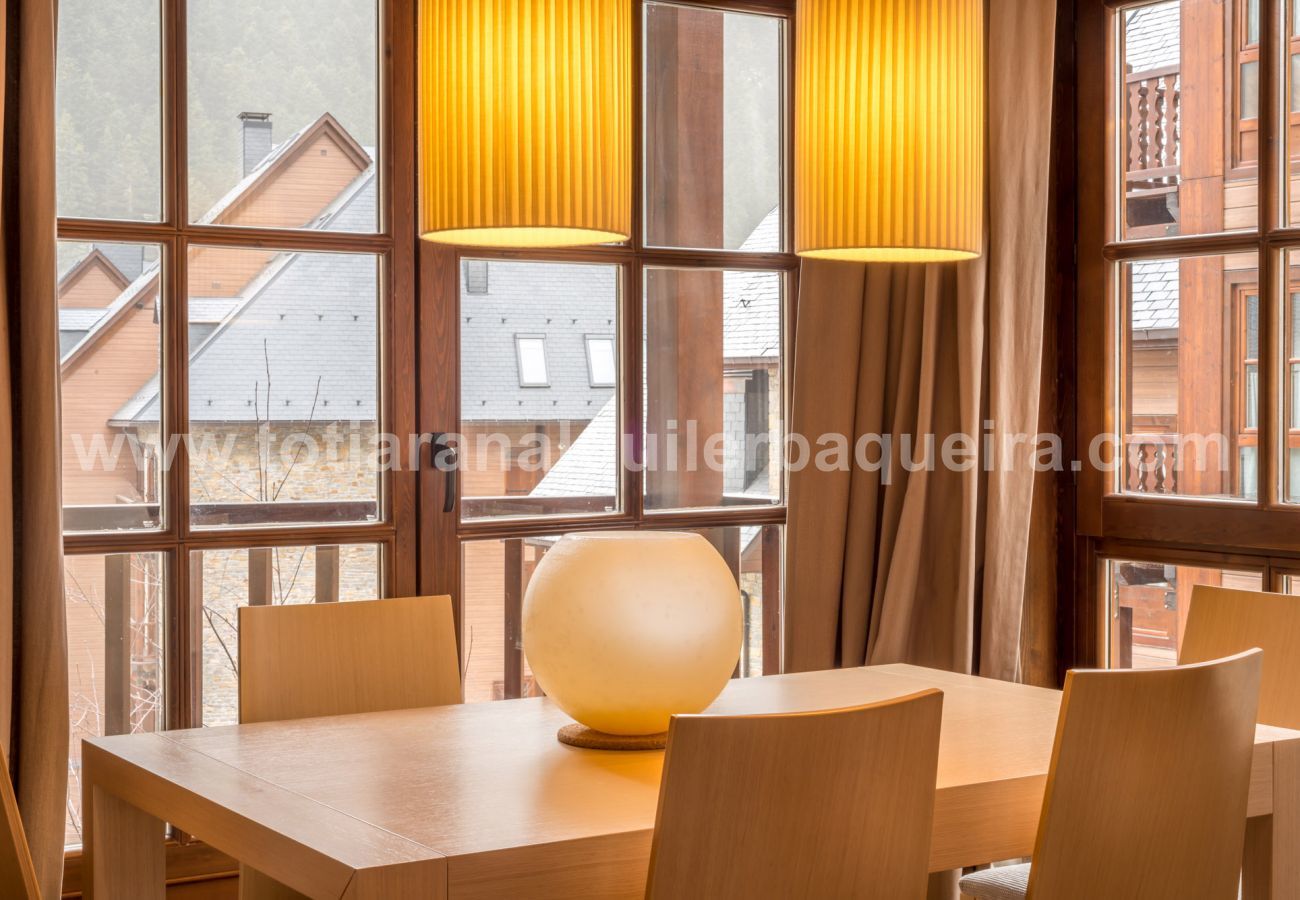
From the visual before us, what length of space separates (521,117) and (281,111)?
1.45 metres

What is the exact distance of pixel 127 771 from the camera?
6.24 feet

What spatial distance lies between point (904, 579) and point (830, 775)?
206 cm

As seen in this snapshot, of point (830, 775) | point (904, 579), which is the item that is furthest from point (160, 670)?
point (830, 775)

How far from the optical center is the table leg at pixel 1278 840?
2.07 meters

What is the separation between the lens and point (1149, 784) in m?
1.78

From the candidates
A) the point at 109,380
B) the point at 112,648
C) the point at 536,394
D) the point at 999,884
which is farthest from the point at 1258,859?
the point at 109,380

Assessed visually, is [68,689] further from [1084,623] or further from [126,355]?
[1084,623]

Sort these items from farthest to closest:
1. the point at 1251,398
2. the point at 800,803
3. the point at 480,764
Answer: the point at 1251,398, the point at 480,764, the point at 800,803

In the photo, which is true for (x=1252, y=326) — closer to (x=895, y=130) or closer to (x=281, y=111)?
(x=895, y=130)

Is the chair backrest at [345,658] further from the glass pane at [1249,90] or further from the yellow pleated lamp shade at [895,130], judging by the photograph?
the glass pane at [1249,90]

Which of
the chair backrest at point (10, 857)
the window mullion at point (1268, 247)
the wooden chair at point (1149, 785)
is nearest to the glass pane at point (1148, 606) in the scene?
the window mullion at point (1268, 247)

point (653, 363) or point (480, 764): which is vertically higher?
point (653, 363)

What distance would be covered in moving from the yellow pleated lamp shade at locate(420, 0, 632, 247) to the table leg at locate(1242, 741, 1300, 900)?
1.19 m

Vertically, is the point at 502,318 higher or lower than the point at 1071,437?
higher
